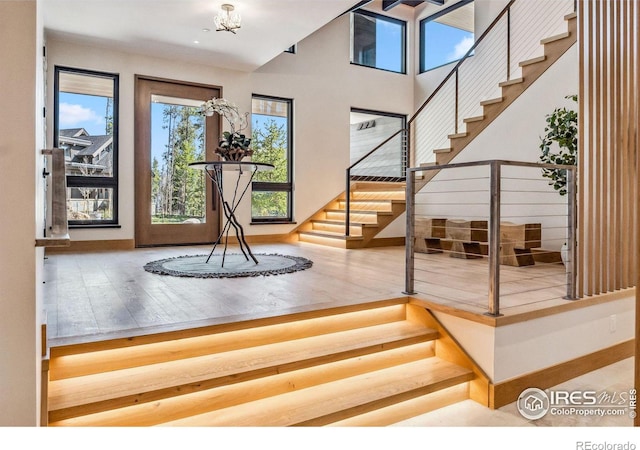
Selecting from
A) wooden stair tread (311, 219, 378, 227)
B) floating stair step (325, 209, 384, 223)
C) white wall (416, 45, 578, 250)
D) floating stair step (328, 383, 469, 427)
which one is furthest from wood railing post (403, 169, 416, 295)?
floating stair step (325, 209, 384, 223)

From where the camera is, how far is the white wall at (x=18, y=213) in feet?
4.78

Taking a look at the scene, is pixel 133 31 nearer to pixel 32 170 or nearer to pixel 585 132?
pixel 32 170

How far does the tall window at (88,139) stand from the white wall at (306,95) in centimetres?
12

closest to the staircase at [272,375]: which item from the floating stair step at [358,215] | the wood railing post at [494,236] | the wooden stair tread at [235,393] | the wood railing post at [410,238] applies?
the wooden stair tread at [235,393]

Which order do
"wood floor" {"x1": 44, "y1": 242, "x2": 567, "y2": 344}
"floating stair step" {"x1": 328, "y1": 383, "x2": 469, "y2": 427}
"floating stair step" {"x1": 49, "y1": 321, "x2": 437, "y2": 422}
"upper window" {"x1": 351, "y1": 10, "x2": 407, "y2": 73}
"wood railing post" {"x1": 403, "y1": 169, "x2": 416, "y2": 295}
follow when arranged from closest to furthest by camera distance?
"floating stair step" {"x1": 49, "y1": 321, "x2": 437, "y2": 422}
"floating stair step" {"x1": 328, "y1": 383, "x2": 469, "y2": 427}
"wood floor" {"x1": 44, "y1": 242, "x2": 567, "y2": 344}
"wood railing post" {"x1": 403, "y1": 169, "x2": 416, "y2": 295}
"upper window" {"x1": 351, "y1": 10, "x2": 407, "y2": 73}

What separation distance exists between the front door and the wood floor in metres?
1.36

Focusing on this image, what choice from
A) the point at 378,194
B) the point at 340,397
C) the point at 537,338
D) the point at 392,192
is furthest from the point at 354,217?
the point at 340,397

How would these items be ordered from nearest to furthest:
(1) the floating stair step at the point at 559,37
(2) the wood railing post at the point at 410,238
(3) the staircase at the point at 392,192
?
(2) the wood railing post at the point at 410,238
(1) the floating stair step at the point at 559,37
(3) the staircase at the point at 392,192

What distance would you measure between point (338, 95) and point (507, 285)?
15.7ft

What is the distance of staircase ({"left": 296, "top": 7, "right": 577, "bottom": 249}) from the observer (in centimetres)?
484

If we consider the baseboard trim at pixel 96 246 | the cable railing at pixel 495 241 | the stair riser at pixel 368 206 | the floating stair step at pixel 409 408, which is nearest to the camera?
the floating stair step at pixel 409 408

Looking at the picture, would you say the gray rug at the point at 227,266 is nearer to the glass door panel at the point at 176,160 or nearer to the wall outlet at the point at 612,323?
the glass door panel at the point at 176,160

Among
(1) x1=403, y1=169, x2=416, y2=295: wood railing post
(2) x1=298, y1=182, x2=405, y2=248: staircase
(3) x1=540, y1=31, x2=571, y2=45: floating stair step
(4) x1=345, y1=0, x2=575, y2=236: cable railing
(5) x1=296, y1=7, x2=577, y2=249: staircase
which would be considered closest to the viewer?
(1) x1=403, y1=169, x2=416, y2=295: wood railing post

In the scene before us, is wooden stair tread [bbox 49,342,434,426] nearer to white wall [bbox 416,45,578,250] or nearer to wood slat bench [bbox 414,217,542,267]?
wood slat bench [bbox 414,217,542,267]
